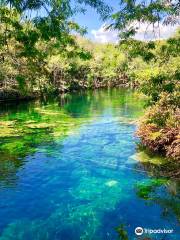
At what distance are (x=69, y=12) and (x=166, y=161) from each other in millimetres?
14031

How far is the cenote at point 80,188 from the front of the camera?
1362 cm

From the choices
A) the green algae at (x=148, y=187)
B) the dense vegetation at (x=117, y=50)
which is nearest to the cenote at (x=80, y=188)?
the green algae at (x=148, y=187)

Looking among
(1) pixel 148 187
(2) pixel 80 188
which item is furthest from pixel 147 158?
(2) pixel 80 188

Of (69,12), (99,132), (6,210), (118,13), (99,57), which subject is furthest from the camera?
(99,57)

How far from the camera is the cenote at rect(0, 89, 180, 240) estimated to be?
44.7ft

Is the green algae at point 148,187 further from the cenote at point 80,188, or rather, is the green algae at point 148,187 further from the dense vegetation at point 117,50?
the dense vegetation at point 117,50

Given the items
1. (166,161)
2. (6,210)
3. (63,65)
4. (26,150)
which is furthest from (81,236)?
(63,65)

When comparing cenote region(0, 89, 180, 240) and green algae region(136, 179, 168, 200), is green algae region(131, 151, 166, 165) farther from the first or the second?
green algae region(136, 179, 168, 200)

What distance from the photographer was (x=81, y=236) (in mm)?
12953

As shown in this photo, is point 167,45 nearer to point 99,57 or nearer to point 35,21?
point 35,21

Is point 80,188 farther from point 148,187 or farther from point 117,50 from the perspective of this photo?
point 117,50

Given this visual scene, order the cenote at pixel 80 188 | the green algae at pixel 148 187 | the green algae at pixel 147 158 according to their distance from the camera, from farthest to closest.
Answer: the green algae at pixel 147 158 < the green algae at pixel 148 187 < the cenote at pixel 80 188

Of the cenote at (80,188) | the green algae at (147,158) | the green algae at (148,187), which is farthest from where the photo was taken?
the green algae at (147,158)

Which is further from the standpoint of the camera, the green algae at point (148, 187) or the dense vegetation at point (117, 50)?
the green algae at point (148, 187)
